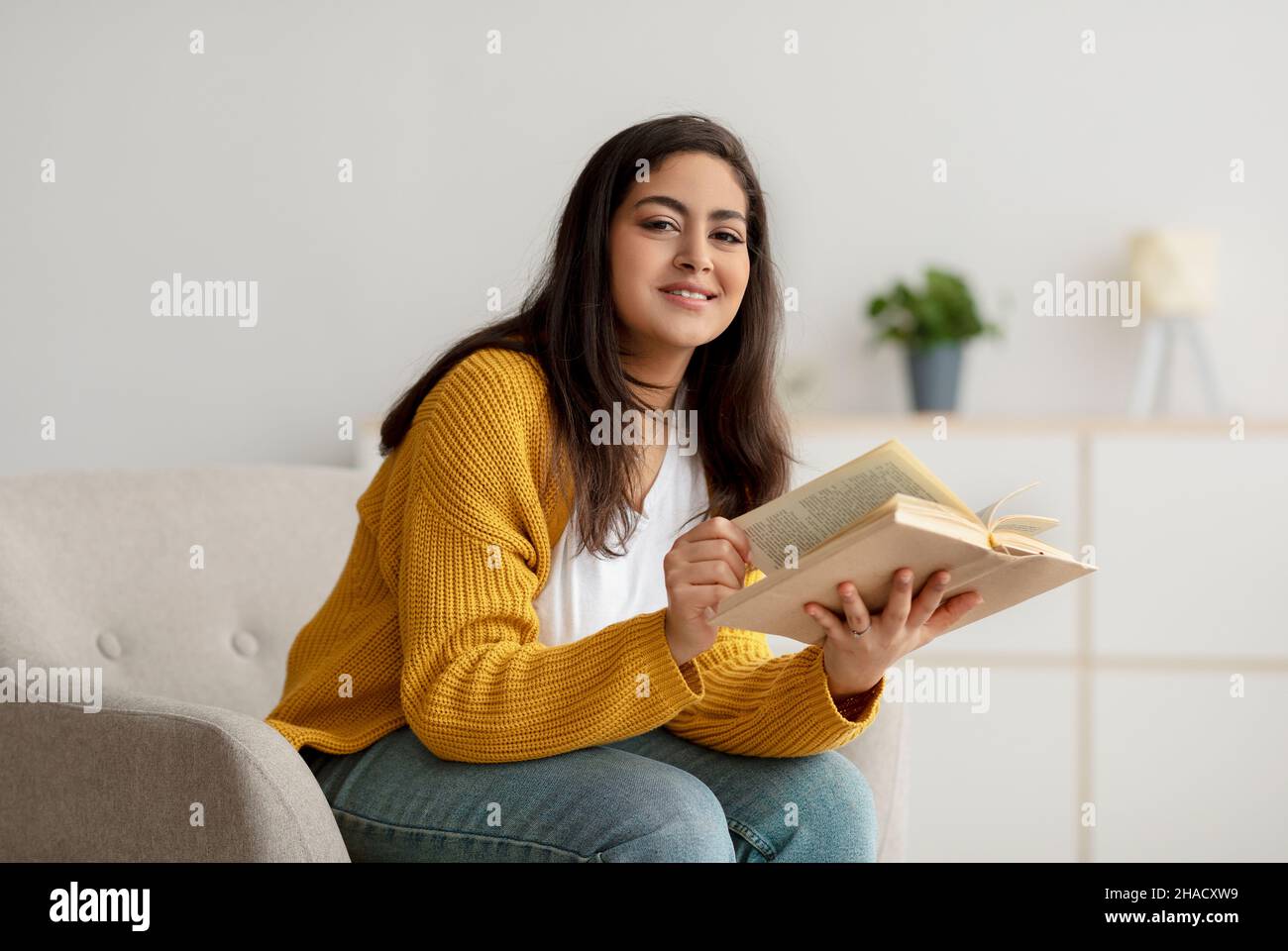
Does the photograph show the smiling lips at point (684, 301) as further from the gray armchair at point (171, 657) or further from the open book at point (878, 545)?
the gray armchair at point (171, 657)

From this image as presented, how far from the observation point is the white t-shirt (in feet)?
4.78

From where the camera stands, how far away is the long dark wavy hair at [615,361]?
1437 millimetres

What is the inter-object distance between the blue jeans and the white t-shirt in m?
0.14

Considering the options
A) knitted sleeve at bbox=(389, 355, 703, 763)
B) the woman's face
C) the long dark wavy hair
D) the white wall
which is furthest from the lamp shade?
knitted sleeve at bbox=(389, 355, 703, 763)

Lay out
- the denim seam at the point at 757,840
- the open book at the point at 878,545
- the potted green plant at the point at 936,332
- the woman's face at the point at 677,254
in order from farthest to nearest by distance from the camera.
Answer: the potted green plant at the point at 936,332, the woman's face at the point at 677,254, the denim seam at the point at 757,840, the open book at the point at 878,545

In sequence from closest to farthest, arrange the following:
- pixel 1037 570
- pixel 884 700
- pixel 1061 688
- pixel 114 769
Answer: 1. pixel 1037 570
2. pixel 114 769
3. pixel 884 700
4. pixel 1061 688

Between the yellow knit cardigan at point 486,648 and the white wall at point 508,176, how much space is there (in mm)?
1581

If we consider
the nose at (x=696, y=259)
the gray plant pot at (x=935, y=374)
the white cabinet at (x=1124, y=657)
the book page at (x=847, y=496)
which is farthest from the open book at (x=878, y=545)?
the gray plant pot at (x=935, y=374)

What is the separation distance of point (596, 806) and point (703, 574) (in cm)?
24

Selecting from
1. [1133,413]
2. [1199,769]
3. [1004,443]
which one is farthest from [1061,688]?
[1133,413]

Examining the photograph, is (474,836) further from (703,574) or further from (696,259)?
(696,259)

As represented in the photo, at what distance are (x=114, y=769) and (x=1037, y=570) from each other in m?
0.88

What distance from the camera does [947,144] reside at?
3.05 meters
